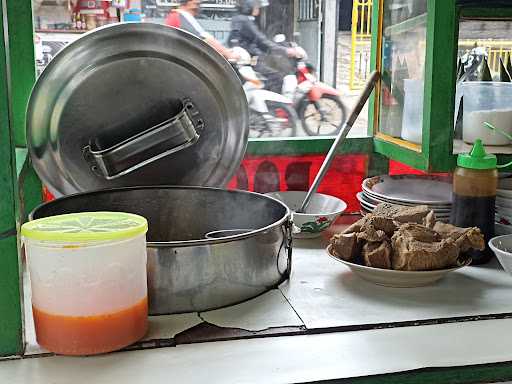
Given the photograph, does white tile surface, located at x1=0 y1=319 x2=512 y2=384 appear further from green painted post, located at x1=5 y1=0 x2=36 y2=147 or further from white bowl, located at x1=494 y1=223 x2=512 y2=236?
green painted post, located at x1=5 y1=0 x2=36 y2=147

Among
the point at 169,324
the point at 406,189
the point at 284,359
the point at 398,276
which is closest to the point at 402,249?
the point at 398,276

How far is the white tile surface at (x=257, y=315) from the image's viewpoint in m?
1.21

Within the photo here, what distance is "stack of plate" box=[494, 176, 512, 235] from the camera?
1626 mm

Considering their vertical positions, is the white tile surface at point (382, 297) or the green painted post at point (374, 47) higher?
the green painted post at point (374, 47)

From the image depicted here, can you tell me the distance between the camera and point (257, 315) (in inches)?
49.3

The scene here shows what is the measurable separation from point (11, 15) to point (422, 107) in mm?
1163

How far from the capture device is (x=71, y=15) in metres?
1.79

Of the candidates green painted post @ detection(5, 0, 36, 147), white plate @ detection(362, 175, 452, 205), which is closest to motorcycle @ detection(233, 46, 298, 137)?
white plate @ detection(362, 175, 452, 205)

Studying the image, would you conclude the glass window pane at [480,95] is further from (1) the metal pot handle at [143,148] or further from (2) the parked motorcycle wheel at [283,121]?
(1) the metal pot handle at [143,148]

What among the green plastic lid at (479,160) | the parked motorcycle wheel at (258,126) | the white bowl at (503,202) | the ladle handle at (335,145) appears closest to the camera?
the green plastic lid at (479,160)

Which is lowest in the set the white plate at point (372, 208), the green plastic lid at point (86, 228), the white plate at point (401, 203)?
the white plate at point (372, 208)

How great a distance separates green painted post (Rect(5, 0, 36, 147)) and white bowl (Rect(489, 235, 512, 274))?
127 cm

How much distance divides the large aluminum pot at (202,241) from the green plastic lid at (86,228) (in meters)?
0.10

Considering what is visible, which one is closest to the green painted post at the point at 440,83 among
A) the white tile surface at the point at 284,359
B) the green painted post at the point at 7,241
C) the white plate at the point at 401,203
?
the white plate at the point at 401,203
